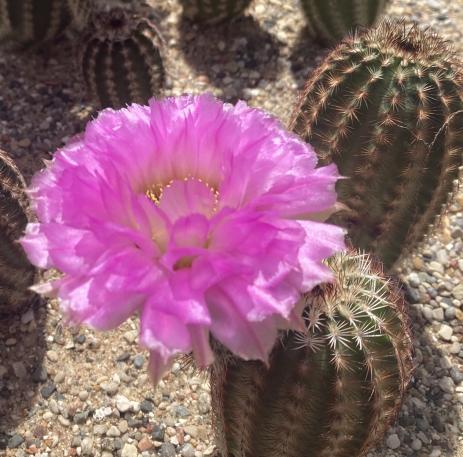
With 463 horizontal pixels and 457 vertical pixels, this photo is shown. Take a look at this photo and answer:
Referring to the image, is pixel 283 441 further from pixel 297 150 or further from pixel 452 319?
pixel 452 319

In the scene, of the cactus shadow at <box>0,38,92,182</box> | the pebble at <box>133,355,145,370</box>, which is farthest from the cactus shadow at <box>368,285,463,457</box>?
the cactus shadow at <box>0,38,92,182</box>

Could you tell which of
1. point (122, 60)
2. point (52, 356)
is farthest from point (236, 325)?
point (122, 60)

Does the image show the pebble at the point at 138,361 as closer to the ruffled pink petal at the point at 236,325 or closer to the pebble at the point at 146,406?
the pebble at the point at 146,406

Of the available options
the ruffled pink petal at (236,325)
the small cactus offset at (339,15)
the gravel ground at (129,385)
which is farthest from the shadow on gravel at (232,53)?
the ruffled pink petal at (236,325)

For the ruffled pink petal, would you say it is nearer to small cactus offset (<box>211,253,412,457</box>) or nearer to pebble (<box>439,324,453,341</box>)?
small cactus offset (<box>211,253,412,457</box>)

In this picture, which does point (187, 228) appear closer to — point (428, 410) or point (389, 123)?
point (389, 123)
